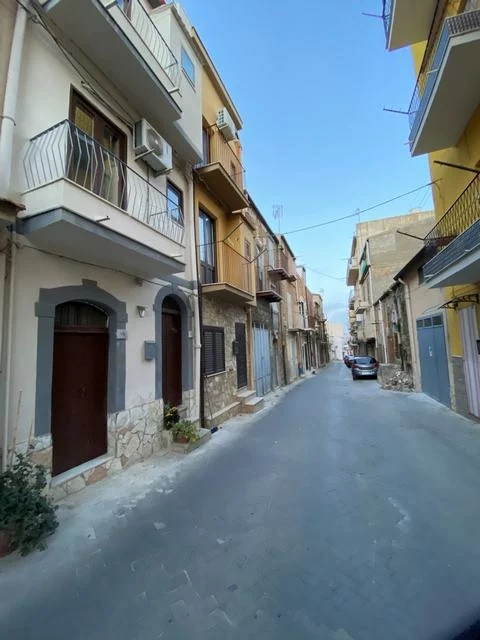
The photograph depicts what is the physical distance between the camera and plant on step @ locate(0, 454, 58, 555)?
2757 millimetres

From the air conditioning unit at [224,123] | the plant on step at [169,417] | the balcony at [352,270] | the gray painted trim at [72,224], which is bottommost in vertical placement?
the plant on step at [169,417]

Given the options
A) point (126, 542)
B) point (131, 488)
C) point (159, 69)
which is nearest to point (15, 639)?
point (126, 542)

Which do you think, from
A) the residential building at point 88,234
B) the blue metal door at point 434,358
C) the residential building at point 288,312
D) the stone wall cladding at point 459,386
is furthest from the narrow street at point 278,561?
the residential building at point 288,312

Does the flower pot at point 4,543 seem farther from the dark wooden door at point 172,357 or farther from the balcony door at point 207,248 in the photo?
the balcony door at point 207,248

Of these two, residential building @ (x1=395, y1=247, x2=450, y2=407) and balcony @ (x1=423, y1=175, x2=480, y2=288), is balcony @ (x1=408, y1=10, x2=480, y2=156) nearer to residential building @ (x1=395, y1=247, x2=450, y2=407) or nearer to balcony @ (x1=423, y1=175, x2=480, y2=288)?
balcony @ (x1=423, y1=175, x2=480, y2=288)

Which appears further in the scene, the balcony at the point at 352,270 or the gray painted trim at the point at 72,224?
→ the balcony at the point at 352,270

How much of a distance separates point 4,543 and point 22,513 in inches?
14.3

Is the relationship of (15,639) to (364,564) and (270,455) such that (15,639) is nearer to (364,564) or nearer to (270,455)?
(364,564)

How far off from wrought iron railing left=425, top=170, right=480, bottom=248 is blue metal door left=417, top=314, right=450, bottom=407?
104 inches

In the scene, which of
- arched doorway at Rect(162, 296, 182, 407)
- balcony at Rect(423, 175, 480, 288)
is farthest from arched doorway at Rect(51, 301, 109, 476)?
balcony at Rect(423, 175, 480, 288)

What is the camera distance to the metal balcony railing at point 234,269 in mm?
8805

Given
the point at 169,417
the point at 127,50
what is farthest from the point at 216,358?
the point at 127,50

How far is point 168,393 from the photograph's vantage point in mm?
6668

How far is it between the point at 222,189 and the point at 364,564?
8.73m
